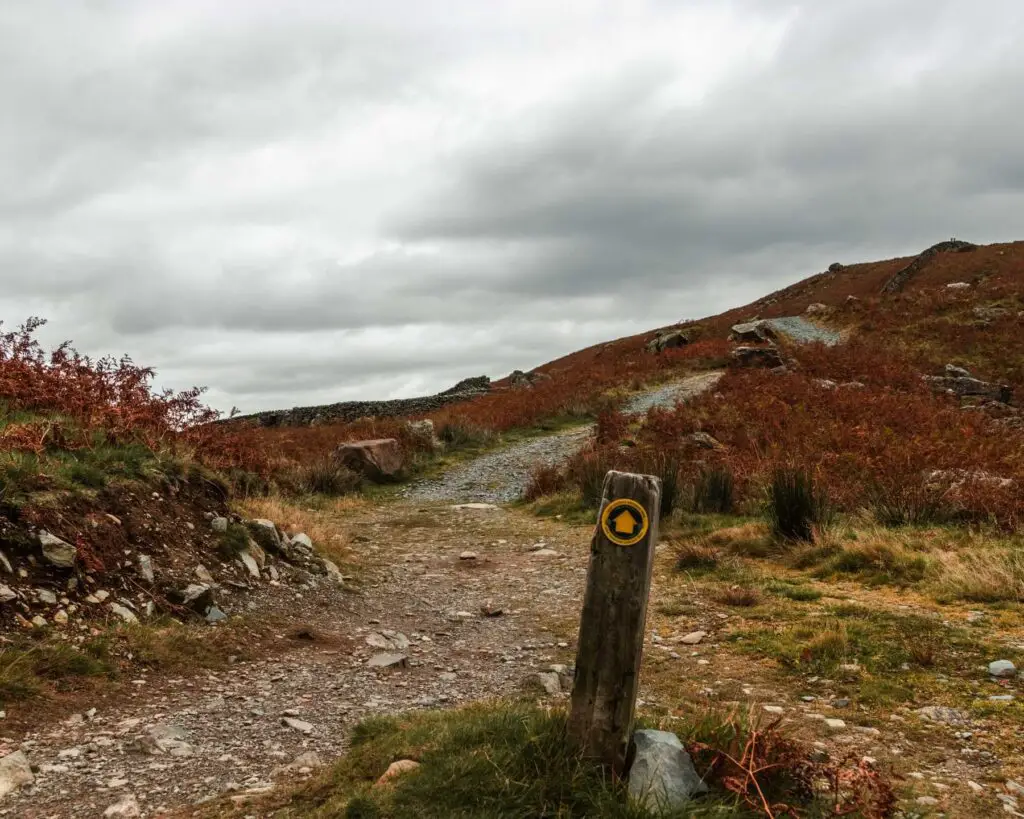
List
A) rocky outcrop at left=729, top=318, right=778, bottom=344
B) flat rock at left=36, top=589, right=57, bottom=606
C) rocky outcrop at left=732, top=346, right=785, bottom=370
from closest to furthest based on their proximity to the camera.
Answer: flat rock at left=36, top=589, right=57, bottom=606 → rocky outcrop at left=732, top=346, right=785, bottom=370 → rocky outcrop at left=729, top=318, right=778, bottom=344

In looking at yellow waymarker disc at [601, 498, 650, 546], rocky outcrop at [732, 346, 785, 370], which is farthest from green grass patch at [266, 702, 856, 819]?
rocky outcrop at [732, 346, 785, 370]

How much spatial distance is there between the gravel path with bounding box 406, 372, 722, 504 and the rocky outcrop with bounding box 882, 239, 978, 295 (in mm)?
26929

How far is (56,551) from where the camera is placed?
533cm

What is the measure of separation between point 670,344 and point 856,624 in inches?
1080

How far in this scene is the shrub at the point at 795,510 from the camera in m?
8.38

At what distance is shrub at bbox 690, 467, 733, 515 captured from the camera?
10477mm

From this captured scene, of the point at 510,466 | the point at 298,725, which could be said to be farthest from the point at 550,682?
the point at 510,466

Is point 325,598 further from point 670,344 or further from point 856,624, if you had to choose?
point 670,344

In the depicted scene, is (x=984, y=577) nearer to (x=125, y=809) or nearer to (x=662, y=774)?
(x=662, y=774)

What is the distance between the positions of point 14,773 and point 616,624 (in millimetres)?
2972

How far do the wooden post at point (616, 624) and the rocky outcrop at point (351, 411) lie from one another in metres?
26.5

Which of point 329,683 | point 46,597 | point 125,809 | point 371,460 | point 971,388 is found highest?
point 971,388

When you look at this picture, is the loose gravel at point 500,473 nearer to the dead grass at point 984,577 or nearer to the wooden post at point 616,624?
the dead grass at point 984,577

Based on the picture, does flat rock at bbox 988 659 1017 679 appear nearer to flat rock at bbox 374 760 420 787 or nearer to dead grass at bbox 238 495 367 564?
flat rock at bbox 374 760 420 787
